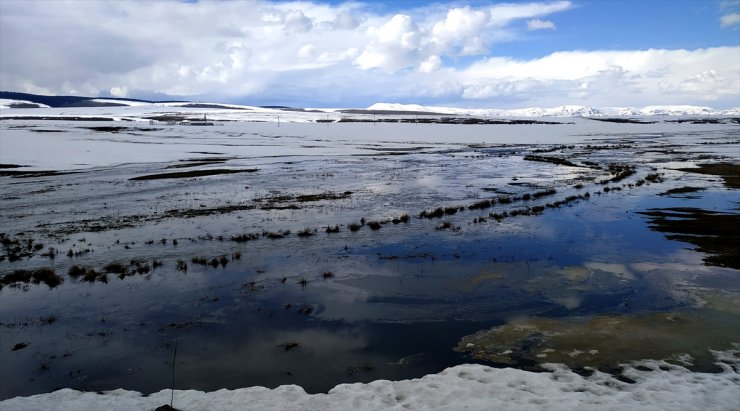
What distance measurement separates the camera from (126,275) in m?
14.3

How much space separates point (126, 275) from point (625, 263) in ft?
→ 49.3

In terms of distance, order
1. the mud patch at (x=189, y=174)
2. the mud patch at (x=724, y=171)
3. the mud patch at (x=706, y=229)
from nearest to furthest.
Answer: the mud patch at (x=706, y=229)
the mud patch at (x=724, y=171)
the mud patch at (x=189, y=174)

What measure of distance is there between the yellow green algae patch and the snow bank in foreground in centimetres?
62

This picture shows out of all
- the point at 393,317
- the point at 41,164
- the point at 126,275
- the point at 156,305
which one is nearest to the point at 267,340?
the point at 393,317

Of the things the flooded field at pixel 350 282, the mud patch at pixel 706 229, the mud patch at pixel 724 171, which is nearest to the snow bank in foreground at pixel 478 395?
the flooded field at pixel 350 282

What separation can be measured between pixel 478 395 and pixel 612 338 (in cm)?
383

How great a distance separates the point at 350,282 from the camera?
13.8 m

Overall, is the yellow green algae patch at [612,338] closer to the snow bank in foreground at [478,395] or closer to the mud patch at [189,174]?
the snow bank in foreground at [478,395]

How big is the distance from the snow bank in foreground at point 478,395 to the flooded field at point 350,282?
1.61 ft

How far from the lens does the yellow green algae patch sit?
358 inches

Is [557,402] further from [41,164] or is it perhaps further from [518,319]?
[41,164]

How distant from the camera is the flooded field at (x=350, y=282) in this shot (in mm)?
9375

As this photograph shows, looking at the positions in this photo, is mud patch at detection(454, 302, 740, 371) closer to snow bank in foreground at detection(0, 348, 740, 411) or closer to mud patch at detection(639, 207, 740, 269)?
snow bank in foreground at detection(0, 348, 740, 411)

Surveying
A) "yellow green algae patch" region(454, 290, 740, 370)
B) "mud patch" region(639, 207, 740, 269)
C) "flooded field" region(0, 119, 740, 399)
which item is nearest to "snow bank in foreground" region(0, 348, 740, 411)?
"flooded field" region(0, 119, 740, 399)
